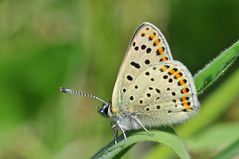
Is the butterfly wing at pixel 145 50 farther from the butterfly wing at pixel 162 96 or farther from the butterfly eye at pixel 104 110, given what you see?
the butterfly eye at pixel 104 110

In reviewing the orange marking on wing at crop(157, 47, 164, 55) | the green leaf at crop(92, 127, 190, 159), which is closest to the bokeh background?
the orange marking on wing at crop(157, 47, 164, 55)

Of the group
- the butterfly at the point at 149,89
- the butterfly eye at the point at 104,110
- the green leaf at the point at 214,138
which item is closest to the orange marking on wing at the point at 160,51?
the butterfly at the point at 149,89

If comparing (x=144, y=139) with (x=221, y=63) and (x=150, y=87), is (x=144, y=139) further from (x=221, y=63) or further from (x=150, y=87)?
(x=150, y=87)

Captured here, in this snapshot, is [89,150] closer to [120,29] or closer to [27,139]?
[27,139]

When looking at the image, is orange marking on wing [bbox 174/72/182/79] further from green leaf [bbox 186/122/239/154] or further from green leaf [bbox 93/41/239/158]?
green leaf [bbox 186/122/239/154]

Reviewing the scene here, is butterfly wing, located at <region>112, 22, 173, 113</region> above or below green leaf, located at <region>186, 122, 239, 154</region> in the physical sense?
above

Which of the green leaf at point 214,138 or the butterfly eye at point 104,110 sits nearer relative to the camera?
the butterfly eye at point 104,110

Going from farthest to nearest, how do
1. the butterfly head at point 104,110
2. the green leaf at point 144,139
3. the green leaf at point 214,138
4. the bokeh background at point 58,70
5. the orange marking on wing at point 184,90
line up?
the bokeh background at point 58,70 → the green leaf at point 214,138 → the butterfly head at point 104,110 → the orange marking on wing at point 184,90 → the green leaf at point 144,139
